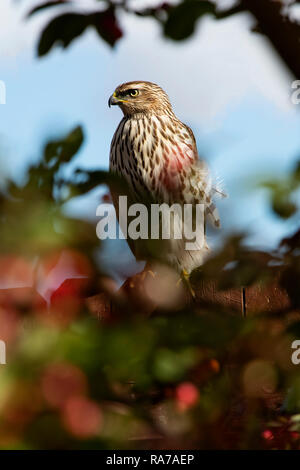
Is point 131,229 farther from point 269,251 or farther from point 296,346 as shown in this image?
point 296,346

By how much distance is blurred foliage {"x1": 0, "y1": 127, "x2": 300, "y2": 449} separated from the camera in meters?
0.56

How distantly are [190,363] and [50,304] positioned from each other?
16cm

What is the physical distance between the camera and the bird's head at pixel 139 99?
4.80m

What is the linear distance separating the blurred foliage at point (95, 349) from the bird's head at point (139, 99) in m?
4.07

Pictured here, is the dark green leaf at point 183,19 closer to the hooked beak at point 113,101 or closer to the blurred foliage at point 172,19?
the blurred foliage at point 172,19

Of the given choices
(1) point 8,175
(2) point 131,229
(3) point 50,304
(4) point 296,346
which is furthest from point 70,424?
(2) point 131,229

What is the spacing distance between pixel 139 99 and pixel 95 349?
4421 millimetres

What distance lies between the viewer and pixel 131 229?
107 centimetres

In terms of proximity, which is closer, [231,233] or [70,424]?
[70,424]

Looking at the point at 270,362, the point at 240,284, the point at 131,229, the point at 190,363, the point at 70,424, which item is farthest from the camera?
the point at 131,229

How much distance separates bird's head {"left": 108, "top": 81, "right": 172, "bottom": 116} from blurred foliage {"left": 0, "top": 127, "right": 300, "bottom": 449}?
4.07 meters

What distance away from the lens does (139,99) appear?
191 inches

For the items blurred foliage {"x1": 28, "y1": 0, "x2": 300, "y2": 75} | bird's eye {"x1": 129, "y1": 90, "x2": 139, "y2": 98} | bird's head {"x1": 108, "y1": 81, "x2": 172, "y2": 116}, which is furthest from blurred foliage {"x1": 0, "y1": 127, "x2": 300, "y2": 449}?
bird's eye {"x1": 129, "y1": 90, "x2": 139, "y2": 98}

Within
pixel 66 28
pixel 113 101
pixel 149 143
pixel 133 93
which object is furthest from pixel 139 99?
pixel 66 28
